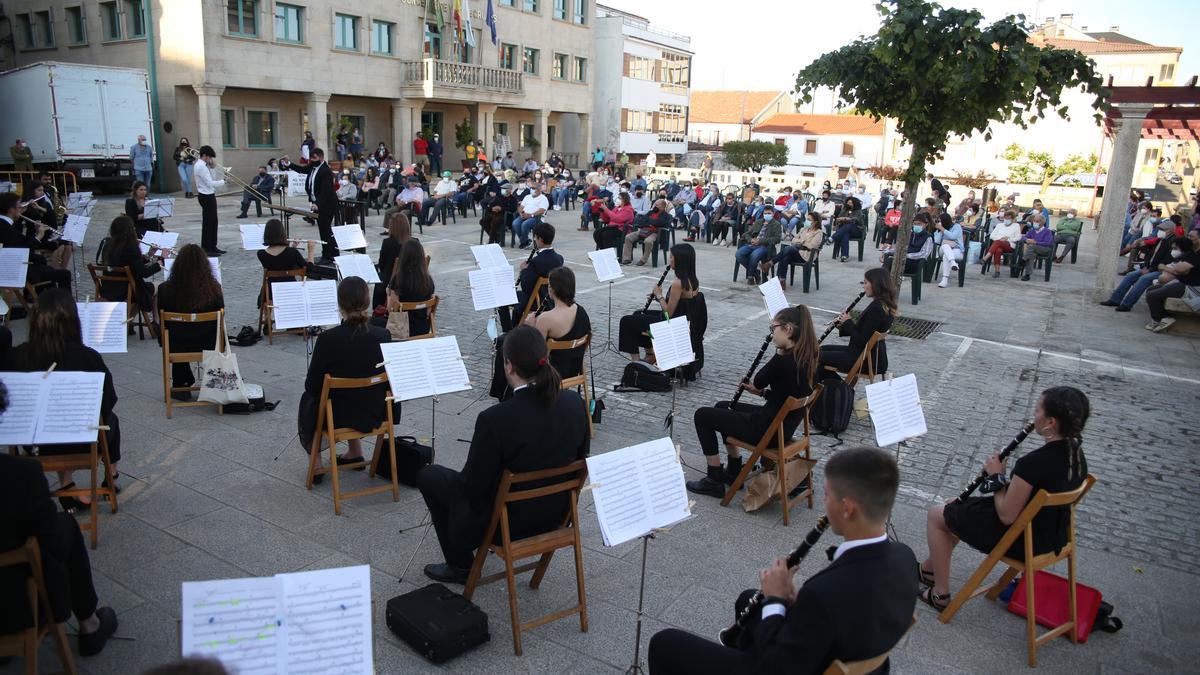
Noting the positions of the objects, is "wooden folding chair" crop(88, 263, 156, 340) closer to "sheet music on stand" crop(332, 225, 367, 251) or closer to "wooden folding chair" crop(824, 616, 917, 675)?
"sheet music on stand" crop(332, 225, 367, 251)

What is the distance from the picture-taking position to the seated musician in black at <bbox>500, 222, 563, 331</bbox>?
8.83 meters

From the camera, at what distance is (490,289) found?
766 centimetres

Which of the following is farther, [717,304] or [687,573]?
[717,304]

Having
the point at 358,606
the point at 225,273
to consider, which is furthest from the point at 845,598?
the point at 225,273

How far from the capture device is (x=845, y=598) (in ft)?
8.58

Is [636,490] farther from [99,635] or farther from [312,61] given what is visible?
[312,61]

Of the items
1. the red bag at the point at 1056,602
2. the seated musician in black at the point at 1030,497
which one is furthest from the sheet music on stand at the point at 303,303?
the red bag at the point at 1056,602

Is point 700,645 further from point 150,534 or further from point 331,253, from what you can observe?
point 331,253

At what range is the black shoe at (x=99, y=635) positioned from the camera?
3691 mm

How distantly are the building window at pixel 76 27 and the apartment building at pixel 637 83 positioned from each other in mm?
26187

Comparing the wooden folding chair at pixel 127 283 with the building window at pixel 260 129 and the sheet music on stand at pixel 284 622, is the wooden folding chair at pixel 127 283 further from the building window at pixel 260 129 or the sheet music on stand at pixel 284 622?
the building window at pixel 260 129

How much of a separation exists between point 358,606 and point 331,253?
11.3m

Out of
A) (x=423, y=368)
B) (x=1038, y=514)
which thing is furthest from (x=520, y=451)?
(x=1038, y=514)

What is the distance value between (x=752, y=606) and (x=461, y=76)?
33408mm
